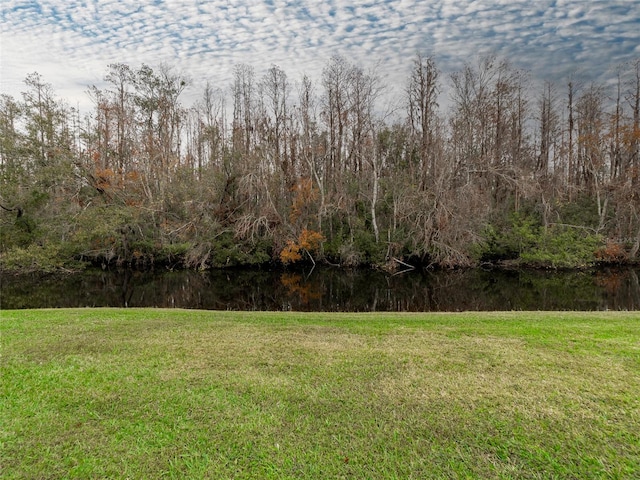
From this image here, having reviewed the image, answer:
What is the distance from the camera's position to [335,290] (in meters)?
15.6

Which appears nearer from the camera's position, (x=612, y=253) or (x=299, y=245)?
(x=612, y=253)

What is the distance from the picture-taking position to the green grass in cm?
257

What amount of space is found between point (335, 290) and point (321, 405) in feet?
40.5

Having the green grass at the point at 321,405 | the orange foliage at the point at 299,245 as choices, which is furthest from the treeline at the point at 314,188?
the green grass at the point at 321,405

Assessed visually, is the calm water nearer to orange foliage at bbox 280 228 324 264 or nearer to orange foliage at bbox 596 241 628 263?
orange foliage at bbox 280 228 324 264

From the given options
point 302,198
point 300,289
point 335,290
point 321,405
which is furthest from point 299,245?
point 321,405

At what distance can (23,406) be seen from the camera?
3.26m

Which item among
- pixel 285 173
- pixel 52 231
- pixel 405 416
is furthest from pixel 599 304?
pixel 52 231

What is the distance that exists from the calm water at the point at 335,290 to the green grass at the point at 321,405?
7.46m

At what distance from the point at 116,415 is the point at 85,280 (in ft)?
57.7

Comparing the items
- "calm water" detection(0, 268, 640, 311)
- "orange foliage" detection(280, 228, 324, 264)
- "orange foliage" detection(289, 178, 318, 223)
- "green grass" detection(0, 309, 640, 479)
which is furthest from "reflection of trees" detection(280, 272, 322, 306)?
"green grass" detection(0, 309, 640, 479)

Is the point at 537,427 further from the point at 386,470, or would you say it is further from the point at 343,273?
the point at 343,273

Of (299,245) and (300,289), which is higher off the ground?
(299,245)

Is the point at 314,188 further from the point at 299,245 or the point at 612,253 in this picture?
the point at 612,253
